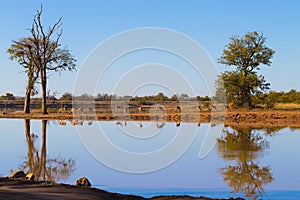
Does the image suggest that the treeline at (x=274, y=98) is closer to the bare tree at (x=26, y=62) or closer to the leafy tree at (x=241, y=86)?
the leafy tree at (x=241, y=86)

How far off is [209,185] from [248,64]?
33165 millimetres

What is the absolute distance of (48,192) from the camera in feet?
26.9

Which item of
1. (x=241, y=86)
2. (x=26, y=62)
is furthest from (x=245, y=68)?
(x=26, y=62)

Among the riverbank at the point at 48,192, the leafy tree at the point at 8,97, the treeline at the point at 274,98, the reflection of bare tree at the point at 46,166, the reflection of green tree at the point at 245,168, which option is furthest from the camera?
the leafy tree at the point at 8,97

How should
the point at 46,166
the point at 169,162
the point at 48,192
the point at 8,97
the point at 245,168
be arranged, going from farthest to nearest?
the point at 8,97, the point at 169,162, the point at 46,166, the point at 245,168, the point at 48,192

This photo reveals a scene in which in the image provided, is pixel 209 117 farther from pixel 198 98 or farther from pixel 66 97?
pixel 66 97

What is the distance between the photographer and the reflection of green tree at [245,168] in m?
10.1

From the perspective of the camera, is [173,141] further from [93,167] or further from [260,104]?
[260,104]

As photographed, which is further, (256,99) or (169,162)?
(256,99)

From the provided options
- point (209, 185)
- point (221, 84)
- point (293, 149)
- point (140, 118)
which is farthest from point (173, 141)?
point (221, 84)

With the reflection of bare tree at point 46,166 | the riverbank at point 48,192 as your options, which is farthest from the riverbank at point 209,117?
Answer: the riverbank at point 48,192

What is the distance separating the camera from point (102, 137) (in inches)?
891

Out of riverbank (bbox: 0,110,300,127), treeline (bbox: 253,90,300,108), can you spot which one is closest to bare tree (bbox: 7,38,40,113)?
riverbank (bbox: 0,110,300,127)

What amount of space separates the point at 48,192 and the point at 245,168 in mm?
6301
